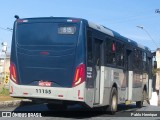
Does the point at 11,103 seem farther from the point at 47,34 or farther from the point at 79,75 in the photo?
the point at 79,75

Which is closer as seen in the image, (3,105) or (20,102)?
(3,105)

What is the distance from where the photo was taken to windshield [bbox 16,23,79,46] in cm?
1452

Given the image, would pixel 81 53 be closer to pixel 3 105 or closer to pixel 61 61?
pixel 61 61

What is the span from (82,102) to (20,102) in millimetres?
7475

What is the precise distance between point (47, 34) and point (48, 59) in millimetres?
849

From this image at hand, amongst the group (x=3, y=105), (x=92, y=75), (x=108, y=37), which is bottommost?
(x=3, y=105)

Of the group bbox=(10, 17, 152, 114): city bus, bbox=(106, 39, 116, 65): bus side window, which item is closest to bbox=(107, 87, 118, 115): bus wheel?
bbox=(10, 17, 152, 114): city bus

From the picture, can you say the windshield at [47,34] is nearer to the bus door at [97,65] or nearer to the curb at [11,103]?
the bus door at [97,65]

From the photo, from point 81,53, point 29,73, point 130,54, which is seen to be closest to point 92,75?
point 81,53

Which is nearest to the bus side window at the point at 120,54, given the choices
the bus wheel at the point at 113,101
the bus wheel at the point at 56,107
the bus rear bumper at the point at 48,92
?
the bus wheel at the point at 113,101

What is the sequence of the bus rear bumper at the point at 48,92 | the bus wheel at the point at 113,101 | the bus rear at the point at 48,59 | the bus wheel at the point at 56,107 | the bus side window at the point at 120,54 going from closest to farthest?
the bus rear bumper at the point at 48,92 < the bus rear at the point at 48,59 < the bus wheel at the point at 113,101 < the bus wheel at the point at 56,107 < the bus side window at the point at 120,54

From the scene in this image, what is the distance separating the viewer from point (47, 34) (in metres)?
14.7

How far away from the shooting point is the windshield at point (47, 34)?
1452 cm

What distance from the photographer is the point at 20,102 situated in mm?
21031
